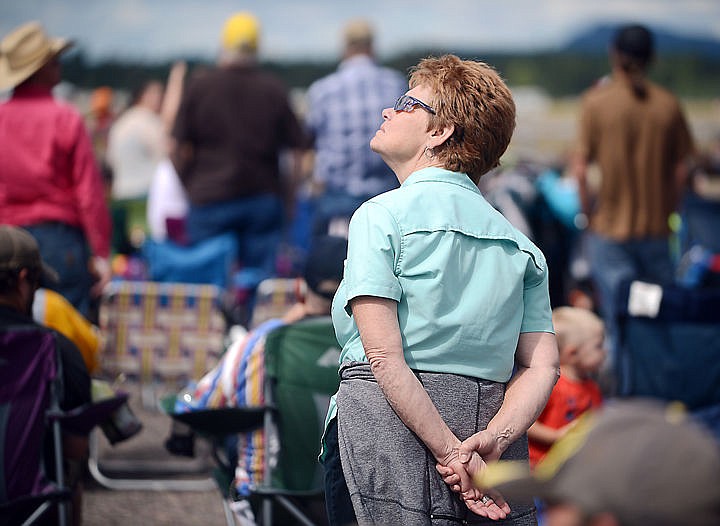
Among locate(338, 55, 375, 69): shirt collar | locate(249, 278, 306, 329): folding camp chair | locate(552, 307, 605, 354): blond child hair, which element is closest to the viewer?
locate(552, 307, 605, 354): blond child hair

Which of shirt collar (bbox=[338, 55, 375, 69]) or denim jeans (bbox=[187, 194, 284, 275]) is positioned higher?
shirt collar (bbox=[338, 55, 375, 69])

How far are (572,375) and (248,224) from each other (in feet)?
10.5

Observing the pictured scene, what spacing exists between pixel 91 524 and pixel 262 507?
1.19 metres

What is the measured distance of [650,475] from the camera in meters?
1.42

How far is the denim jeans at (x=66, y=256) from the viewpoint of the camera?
16.8ft

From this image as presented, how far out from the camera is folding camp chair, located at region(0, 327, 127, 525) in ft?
11.5

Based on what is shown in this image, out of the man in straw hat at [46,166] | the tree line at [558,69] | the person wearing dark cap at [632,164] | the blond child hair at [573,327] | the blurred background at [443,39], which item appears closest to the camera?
the blond child hair at [573,327]

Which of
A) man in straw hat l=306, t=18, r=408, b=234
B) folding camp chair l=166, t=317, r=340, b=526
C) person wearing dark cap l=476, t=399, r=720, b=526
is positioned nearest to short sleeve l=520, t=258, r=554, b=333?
person wearing dark cap l=476, t=399, r=720, b=526

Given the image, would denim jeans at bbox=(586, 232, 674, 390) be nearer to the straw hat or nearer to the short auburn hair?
the straw hat

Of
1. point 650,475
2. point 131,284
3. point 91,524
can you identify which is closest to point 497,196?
point 131,284

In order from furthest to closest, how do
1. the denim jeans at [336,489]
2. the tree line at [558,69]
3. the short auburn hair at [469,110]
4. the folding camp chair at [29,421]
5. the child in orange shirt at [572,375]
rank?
the tree line at [558,69] < the child in orange shirt at [572,375] < the folding camp chair at [29,421] < the denim jeans at [336,489] < the short auburn hair at [469,110]

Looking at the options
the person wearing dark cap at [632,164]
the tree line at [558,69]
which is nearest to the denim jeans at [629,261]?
the person wearing dark cap at [632,164]

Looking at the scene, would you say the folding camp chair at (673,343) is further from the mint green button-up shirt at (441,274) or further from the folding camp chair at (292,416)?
the mint green button-up shirt at (441,274)

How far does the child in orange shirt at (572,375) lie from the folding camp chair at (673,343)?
1.72 ft
